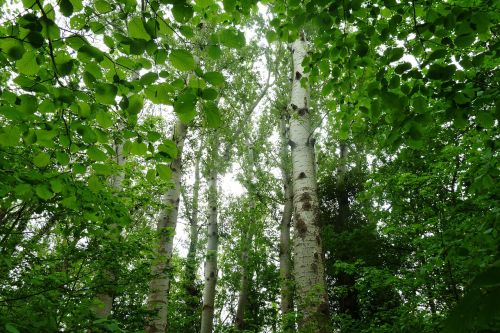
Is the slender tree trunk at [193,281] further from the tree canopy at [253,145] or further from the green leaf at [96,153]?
the green leaf at [96,153]

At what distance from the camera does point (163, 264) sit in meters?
5.53

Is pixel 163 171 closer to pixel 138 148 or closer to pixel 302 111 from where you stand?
pixel 138 148

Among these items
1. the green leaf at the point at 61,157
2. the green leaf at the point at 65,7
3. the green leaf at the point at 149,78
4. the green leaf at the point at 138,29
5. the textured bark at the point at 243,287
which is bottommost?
the green leaf at the point at 149,78

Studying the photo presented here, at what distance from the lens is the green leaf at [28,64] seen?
4.81 ft

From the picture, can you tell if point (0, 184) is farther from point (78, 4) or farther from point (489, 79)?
point (489, 79)

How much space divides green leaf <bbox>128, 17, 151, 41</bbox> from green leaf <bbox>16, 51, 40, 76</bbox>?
47 cm

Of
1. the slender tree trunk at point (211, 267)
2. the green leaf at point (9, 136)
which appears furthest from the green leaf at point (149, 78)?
the slender tree trunk at point (211, 267)

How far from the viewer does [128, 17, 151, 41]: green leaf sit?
1.35 m

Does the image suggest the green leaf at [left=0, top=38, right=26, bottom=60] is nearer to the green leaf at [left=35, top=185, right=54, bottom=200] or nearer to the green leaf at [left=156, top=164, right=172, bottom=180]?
the green leaf at [left=156, top=164, right=172, bottom=180]

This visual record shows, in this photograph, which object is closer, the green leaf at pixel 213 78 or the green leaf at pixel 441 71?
the green leaf at pixel 213 78

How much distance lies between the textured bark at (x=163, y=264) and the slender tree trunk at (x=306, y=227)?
169 centimetres

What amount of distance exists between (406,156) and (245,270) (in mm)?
10193

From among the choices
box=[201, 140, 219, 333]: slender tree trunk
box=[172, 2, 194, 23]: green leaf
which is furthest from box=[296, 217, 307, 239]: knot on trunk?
box=[201, 140, 219, 333]: slender tree trunk

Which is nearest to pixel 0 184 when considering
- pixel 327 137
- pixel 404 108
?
pixel 404 108
